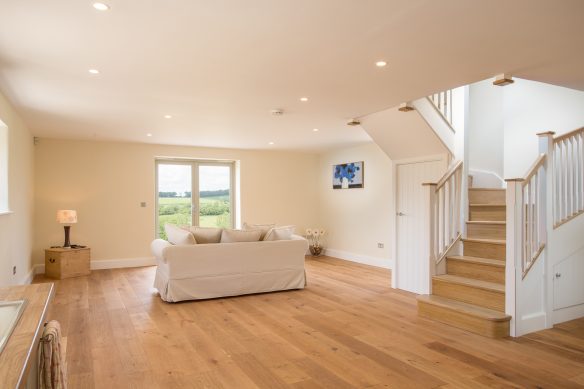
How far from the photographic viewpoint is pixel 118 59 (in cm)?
311

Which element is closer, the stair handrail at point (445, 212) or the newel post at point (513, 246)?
the newel post at point (513, 246)

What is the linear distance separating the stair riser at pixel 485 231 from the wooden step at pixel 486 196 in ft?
1.31

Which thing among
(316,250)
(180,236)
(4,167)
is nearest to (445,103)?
(180,236)

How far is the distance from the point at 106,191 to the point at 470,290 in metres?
6.23

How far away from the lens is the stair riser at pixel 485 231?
14.6ft

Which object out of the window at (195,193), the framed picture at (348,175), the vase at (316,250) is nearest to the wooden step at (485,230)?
the framed picture at (348,175)

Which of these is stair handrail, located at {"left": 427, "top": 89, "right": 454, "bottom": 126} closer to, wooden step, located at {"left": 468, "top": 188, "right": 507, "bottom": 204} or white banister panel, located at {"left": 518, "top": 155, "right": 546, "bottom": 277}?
wooden step, located at {"left": 468, "top": 188, "right": 507, "bottom": 204}

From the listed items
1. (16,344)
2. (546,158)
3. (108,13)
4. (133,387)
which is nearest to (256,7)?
(108,13)

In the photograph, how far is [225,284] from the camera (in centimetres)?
495

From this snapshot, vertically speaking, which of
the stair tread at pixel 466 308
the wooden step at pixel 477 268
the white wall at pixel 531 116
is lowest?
the stair tread at pixel 466 308

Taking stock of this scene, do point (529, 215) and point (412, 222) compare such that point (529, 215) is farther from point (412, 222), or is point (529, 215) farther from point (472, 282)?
point (412, 222)

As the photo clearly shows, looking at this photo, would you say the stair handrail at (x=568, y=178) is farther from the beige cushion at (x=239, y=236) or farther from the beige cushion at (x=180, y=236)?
the beige cushion at (x=180, y=236)

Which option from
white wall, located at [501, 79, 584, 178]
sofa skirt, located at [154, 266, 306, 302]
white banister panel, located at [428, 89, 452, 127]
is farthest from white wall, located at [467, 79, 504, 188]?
sofa skirt, located at [154, 266, 306, 302]

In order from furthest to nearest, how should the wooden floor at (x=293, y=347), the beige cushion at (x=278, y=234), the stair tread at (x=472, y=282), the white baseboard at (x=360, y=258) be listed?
the white baseboard at (x=360, y=258) < the beige cushion at (x=278, y=234) < the stair tread at (x=472, y=282) < the wooden floor at (x=293, y=347)
